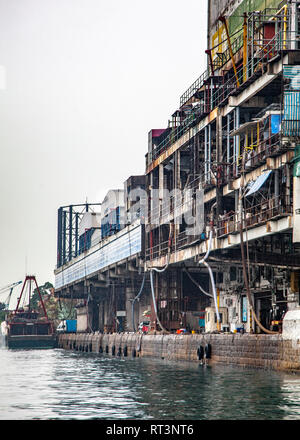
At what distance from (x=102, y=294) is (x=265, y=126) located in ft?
233

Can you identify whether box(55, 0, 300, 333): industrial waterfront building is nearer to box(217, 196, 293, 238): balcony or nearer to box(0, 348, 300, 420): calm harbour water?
box(217, 196, 293, 238): balcony

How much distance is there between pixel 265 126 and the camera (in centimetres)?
5231

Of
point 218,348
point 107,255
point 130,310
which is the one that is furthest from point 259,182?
point 130,310

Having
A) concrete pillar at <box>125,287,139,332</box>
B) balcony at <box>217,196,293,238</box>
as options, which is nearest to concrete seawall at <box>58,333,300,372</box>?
balcony at <box>217,196,293,238</box>

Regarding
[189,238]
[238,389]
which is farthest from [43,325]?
[238,389]

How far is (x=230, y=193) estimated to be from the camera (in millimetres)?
58812

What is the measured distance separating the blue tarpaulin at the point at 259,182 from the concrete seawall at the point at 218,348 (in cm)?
869

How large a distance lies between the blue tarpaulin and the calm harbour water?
10639 millimetres

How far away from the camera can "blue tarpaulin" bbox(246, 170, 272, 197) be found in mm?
50344

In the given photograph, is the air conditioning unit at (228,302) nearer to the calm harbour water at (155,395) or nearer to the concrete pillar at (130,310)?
the calm harbour water at (155,395)

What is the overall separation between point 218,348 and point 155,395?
701 inches

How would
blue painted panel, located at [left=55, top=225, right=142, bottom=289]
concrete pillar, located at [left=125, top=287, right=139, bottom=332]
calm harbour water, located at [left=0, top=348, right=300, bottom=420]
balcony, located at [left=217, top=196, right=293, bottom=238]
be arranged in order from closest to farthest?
calm harbour water, located at [left=0, top=348, right=300, bottom=420], balcony, located at [left=217, top=196, right=293, bottom=238], blue painted panel, located at [left=55, top=225, right=142, bottom=289], concrete pillar, located at [left=125, top=287, right=139, bottom=332]
